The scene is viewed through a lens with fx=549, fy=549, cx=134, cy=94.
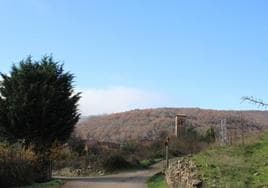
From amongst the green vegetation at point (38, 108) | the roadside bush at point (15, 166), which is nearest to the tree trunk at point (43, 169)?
the green vegetation at point (38, 108)

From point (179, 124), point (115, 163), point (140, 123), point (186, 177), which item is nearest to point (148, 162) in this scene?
point (115, 163)

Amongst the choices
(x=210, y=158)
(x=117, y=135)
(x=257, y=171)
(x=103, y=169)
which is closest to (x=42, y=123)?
(x=103, y=169)

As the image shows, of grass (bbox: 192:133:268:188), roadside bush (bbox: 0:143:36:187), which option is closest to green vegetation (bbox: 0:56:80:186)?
roadside bush (bbox: 0:143:36:187)

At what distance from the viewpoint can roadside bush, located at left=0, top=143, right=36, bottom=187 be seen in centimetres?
2673

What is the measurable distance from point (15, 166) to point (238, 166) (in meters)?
14.3

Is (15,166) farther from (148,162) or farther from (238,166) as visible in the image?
(148,162)

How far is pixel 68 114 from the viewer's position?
35469mm

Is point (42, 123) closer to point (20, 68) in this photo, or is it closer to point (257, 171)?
point (20, 68)

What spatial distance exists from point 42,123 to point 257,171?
2068 cm

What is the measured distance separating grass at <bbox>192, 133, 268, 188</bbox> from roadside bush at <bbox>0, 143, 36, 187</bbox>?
10.6m

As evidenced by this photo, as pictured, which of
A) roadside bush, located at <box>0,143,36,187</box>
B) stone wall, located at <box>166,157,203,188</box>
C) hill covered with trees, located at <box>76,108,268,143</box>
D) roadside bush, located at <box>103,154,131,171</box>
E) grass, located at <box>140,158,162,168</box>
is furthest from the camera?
hill covered with trees, located at <box>76,108,268,143</box>

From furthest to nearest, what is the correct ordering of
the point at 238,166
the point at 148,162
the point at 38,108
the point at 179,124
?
the point at 179,124 < the point at 148,162 < the point at 38,108 < the point at 238,166

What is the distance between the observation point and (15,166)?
90.8 ft

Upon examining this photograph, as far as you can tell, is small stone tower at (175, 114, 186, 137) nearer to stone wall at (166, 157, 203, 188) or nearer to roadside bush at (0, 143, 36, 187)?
roadside bush at (0, 143, 36, 187)
